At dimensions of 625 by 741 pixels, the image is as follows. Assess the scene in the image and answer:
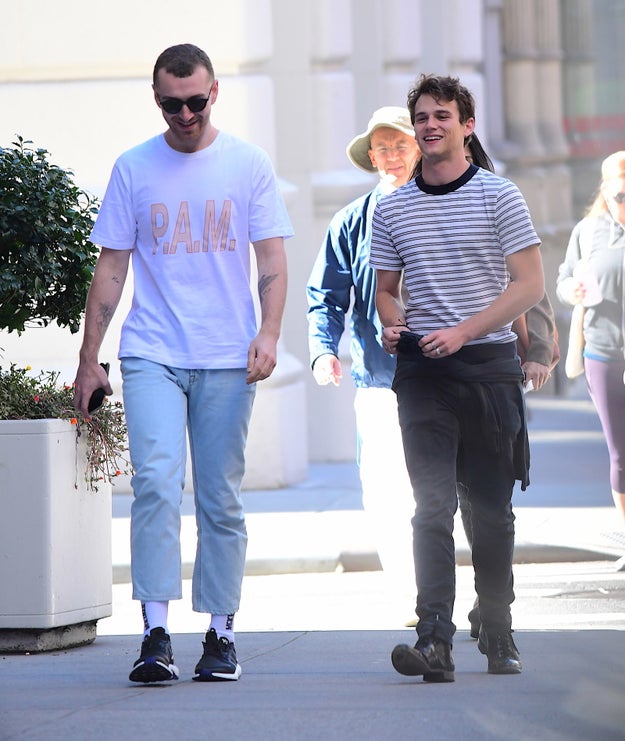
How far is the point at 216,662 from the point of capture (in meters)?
5.82

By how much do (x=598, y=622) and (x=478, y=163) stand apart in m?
2.00

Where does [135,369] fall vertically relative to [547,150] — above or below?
below

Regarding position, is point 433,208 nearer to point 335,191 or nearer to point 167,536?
point 167,536

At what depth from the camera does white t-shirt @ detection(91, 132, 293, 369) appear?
231 inches

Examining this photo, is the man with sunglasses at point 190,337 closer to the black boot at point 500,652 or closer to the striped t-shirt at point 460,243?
the striped t-shirt at point 460,243

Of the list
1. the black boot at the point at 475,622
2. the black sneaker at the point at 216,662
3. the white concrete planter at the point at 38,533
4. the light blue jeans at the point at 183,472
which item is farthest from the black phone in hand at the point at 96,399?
the black boot at the point at 475,622

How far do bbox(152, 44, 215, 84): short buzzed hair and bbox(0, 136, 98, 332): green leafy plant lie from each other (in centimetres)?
102

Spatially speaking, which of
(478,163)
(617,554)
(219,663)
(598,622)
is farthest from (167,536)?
(617,554)

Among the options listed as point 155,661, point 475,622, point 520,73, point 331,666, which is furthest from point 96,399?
point 520,73

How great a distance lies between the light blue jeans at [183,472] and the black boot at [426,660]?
24.1 inches

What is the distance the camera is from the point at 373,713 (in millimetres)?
5125

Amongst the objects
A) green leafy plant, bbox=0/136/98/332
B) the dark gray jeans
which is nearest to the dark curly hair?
the dark gray jeans

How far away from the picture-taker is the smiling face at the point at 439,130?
582 cm

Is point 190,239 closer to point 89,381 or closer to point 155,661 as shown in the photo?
point 89,381
